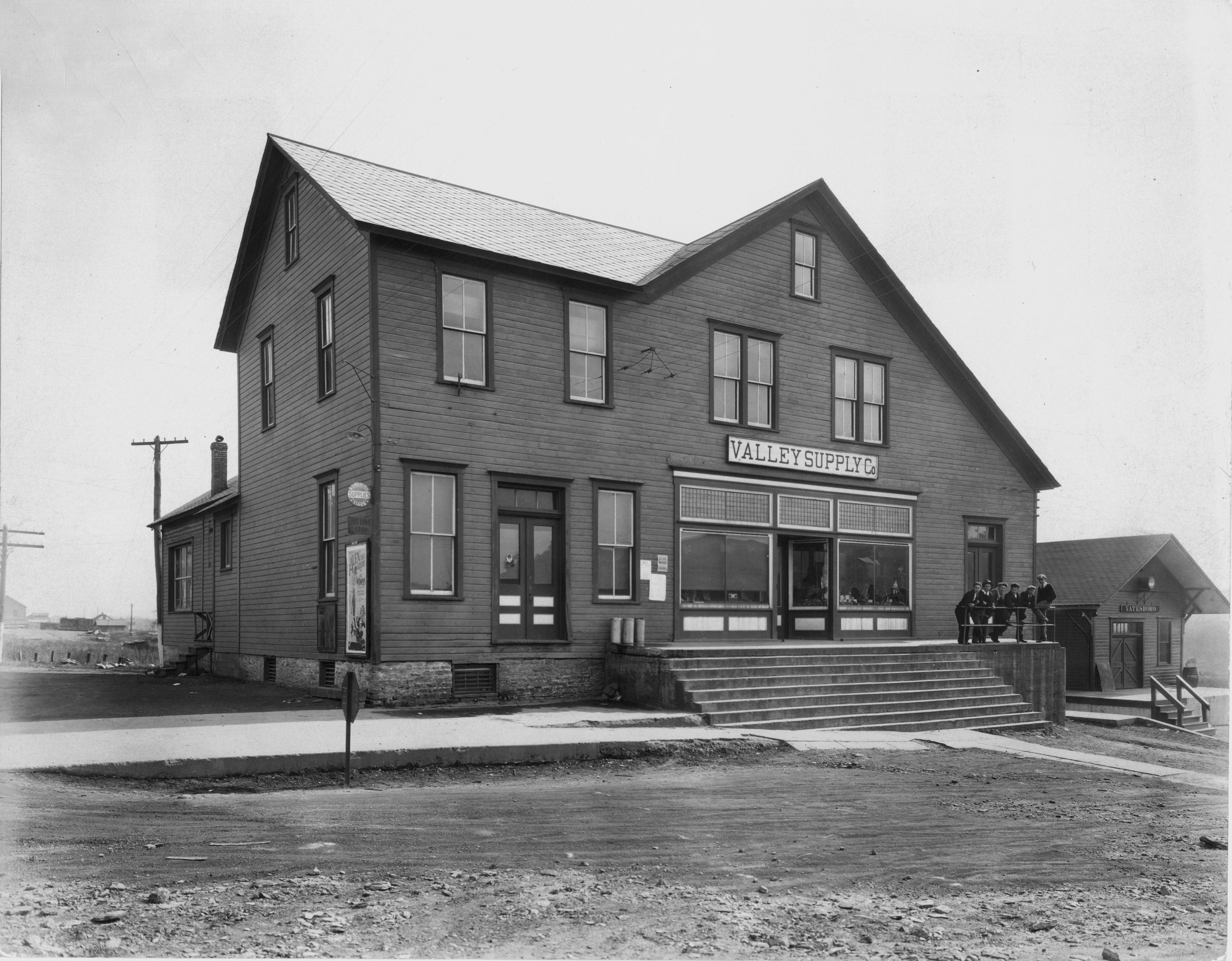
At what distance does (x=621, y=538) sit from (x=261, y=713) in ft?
22.9

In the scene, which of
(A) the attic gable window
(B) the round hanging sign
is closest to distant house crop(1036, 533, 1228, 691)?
(A) the attic gable window

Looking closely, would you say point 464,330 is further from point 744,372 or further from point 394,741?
point 394,741

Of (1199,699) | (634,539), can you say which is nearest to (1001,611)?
(634,539)

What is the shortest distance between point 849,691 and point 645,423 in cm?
594

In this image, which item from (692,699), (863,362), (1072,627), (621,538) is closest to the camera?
(692,699)

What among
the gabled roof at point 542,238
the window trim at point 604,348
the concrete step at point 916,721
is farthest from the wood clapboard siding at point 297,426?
the concrete step at point 916,721

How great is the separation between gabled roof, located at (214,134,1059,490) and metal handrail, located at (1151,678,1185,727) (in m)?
7.08

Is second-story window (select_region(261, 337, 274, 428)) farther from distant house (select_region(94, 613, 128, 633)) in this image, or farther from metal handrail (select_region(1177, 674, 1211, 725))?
distant house (select_region(94, 613, 128, 633))

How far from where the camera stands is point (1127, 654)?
1356 inches

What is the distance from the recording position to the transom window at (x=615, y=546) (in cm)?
1869

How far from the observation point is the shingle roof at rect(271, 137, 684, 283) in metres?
17.1

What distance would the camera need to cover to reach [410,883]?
22.4 ft

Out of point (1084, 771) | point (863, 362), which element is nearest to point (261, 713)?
point (1084, 771)

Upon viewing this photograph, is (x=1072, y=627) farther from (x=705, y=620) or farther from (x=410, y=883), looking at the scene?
(x=410, y=883)
